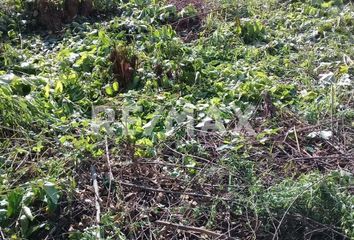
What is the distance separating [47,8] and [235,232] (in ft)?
9.97

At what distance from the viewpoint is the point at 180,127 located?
347cm

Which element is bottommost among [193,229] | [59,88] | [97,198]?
[193,229]

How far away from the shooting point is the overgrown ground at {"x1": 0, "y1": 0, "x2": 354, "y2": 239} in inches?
112

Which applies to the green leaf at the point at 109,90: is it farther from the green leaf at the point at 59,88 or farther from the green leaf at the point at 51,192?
the green leaf at the point at 51,192

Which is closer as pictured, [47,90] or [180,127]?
[180,127]

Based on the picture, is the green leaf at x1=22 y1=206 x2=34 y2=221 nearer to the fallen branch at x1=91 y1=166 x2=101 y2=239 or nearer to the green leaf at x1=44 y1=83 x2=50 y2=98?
the fallen branch at x1=91 y1=166 x2=101 y2=239

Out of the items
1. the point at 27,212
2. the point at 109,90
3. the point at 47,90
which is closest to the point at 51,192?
the point at 27,212

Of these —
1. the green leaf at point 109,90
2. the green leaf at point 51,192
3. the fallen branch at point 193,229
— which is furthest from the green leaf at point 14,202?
the green leaf at point 109,90

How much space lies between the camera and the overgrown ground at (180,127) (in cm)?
284

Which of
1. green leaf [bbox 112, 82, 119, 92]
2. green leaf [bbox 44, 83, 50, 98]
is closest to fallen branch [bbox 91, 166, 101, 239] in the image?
green leaf [bbox 44, 83, 50, 98]

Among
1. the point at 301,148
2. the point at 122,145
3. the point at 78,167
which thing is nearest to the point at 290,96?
the point at 301,148

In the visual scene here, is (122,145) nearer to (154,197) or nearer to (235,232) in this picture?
(154,197)

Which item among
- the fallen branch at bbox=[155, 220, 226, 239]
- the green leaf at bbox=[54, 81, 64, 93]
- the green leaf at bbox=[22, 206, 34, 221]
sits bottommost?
the fallen branch at bbox=[155, 220, 226, 239]

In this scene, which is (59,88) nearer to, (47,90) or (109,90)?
(47,90)
